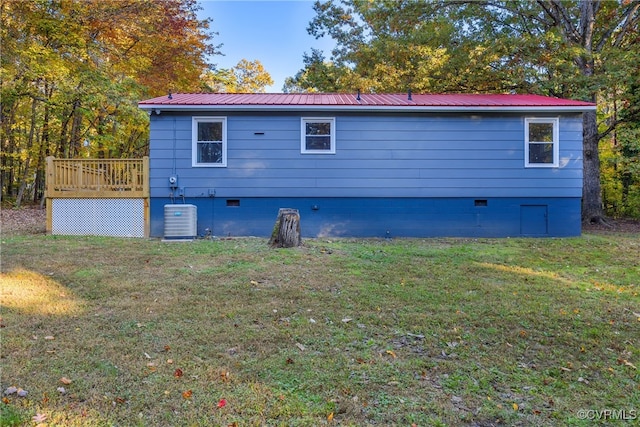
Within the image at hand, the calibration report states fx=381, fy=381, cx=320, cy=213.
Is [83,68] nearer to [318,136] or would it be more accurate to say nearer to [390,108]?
[318,136]

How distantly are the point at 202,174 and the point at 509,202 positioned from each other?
7.16 meters

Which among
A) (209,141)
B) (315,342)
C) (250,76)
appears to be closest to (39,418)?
(315,342)

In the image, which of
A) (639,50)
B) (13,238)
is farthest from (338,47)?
(13,238)

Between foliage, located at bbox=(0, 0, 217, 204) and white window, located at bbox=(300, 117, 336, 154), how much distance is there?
7974mm

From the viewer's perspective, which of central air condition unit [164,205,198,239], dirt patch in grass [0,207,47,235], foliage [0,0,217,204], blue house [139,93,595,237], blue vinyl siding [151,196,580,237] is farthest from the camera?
foliage [0,0,217,204]

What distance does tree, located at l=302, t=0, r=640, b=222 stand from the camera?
1140cm

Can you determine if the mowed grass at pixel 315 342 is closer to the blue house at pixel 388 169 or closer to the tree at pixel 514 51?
the blue house at pixel 388 169

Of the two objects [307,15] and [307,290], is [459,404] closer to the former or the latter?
[307,290]

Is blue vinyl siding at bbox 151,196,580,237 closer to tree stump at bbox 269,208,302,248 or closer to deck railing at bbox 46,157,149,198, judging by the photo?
tree stump at bbox 269,208,302,248

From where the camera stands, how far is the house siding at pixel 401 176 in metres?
8.80

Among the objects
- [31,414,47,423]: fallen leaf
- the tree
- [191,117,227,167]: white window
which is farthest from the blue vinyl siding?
[31,414,47,423]: fallen leaf

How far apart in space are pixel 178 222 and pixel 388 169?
482 centimetres

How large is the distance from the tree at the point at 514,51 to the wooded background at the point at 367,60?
0.04 metres

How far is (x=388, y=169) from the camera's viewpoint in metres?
8.92
